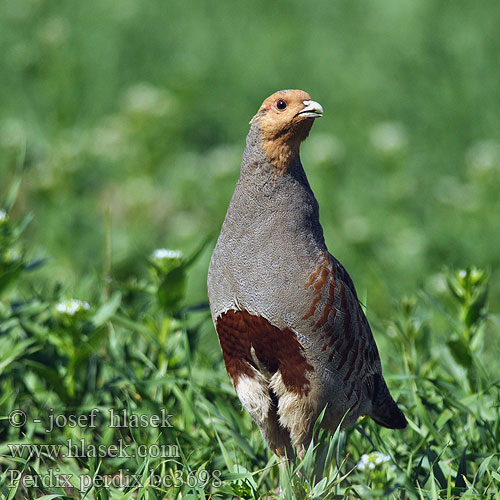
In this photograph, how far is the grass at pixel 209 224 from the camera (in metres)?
3.11

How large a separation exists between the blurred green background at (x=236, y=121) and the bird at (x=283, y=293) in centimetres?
294

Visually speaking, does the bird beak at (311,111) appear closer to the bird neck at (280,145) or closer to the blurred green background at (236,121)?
the bird neck at (280,145)

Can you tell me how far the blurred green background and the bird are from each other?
9.63 feet

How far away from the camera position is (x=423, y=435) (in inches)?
123

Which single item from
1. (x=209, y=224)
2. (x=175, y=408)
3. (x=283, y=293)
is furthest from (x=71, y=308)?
(x=209, y=224)

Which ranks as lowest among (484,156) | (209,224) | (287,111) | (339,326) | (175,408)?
(209,224)

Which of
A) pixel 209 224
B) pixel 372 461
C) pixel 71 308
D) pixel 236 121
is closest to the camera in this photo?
pixel 372 461

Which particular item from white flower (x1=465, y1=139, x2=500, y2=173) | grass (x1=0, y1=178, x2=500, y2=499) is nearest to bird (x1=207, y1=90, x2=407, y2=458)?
grass (x1=0, y1=178, x2=500, y2=499)

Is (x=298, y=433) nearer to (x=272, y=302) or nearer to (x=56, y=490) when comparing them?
(x=272, y=302)

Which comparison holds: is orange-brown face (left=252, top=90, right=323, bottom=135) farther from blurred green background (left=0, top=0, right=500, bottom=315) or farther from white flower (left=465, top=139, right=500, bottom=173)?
white flower (left=465, top=139, right=500, bottom=173)

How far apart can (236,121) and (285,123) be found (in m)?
5.52

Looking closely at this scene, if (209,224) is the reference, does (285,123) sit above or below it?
above

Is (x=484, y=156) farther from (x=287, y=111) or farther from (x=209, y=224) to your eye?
(x=287, y=111)

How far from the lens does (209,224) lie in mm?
6645
